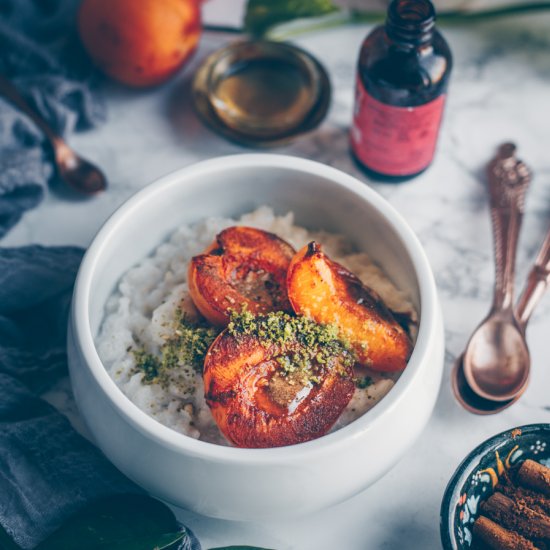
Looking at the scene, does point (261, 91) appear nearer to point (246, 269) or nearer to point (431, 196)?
point (431, 196)

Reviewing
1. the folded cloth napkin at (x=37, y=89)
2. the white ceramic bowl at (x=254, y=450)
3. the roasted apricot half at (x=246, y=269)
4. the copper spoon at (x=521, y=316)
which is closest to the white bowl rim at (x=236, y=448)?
the white ceramic bowl at (x=254, y=450)

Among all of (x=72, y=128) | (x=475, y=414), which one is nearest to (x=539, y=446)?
(x=475, y=414)

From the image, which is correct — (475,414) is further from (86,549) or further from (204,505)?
(86,549)

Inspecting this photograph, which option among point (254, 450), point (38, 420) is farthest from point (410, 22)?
point (38, 420)

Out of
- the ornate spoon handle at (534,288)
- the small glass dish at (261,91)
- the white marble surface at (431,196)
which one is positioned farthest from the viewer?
the small glass dish at (261,91)

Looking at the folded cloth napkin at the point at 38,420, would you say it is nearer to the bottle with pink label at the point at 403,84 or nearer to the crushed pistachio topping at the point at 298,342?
the crushed pistachio topping at the point at 298,342

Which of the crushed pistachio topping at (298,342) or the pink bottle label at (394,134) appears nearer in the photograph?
the crushed pistachio topping at (298,342)
